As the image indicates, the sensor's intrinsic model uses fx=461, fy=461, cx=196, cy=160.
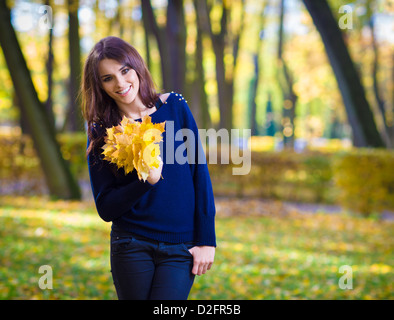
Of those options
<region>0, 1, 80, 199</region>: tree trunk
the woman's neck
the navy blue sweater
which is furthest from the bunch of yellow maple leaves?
<region>0, 1, 80, 199</region>: tree trunk

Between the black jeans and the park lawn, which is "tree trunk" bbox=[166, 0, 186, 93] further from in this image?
the black jeans

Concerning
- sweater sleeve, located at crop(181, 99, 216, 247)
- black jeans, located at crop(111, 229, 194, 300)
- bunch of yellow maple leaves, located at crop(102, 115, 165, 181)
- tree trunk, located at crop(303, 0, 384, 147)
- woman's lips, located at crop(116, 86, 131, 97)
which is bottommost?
black jeans, located at crop(111, 229, 194, 300)

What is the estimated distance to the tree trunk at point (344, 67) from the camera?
1155 cm

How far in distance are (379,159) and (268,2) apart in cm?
1696

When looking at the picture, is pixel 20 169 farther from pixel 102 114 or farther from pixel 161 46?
pixel 102 114

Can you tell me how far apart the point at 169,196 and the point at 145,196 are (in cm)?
13

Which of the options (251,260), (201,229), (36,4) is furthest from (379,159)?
(36,4)

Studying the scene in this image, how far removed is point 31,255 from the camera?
726 cm

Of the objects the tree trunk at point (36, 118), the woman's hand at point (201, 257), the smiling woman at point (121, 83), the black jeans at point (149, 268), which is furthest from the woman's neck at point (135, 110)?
the tree trunk at point (36, 118)

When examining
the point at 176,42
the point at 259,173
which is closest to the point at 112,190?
the point at 176,42

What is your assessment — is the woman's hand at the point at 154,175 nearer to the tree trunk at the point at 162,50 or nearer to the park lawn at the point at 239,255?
the park lawn at the point at 239,255

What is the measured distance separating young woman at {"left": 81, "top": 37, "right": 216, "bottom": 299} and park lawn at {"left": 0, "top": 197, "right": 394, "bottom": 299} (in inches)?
132

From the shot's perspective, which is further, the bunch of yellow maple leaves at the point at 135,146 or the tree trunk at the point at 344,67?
the tree trunk at the point at 344,67

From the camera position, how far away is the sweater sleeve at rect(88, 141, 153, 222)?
90.7 inches
